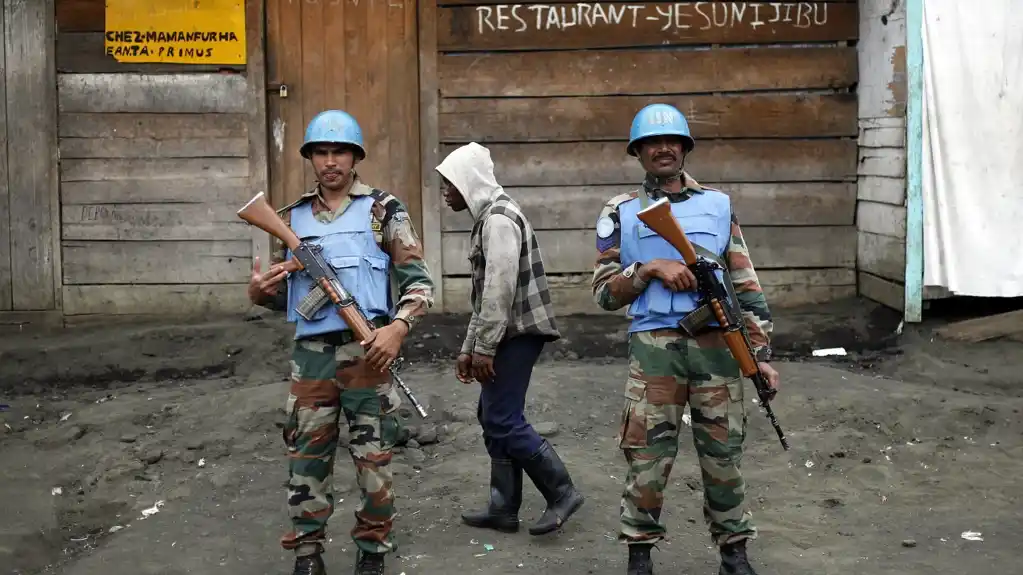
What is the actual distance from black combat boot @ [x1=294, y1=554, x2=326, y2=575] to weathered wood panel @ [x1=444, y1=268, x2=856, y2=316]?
14.8ft

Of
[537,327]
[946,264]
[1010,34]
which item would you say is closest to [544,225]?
[946,264]

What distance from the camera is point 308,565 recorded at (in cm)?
464

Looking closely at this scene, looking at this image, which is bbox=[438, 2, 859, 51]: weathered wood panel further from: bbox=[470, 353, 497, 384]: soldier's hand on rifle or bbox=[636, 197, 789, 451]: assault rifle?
bbox=[636, 197, 789, 451]: assault rifle

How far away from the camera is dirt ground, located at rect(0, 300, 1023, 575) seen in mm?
5207

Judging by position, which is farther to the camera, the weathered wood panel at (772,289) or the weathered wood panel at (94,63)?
the weathered wood panel at (772,289)

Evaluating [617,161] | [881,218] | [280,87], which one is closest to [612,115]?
[617,161]

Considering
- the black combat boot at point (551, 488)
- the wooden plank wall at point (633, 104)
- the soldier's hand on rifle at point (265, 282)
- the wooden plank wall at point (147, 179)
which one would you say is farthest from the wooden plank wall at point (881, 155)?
the soldier's hand on rifle at point (265, 282)

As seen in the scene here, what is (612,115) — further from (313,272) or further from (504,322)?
(313,272)

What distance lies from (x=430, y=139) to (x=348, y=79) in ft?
2.54

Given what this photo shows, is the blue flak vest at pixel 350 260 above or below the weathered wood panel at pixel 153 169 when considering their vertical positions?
below

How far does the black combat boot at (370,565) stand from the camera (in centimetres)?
468

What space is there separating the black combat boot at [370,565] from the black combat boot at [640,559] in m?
0.96

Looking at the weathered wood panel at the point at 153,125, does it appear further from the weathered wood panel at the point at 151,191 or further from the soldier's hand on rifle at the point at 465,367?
the soldier's hand on rifle at the point at 465,367

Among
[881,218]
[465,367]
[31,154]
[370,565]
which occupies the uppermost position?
[31,154]
